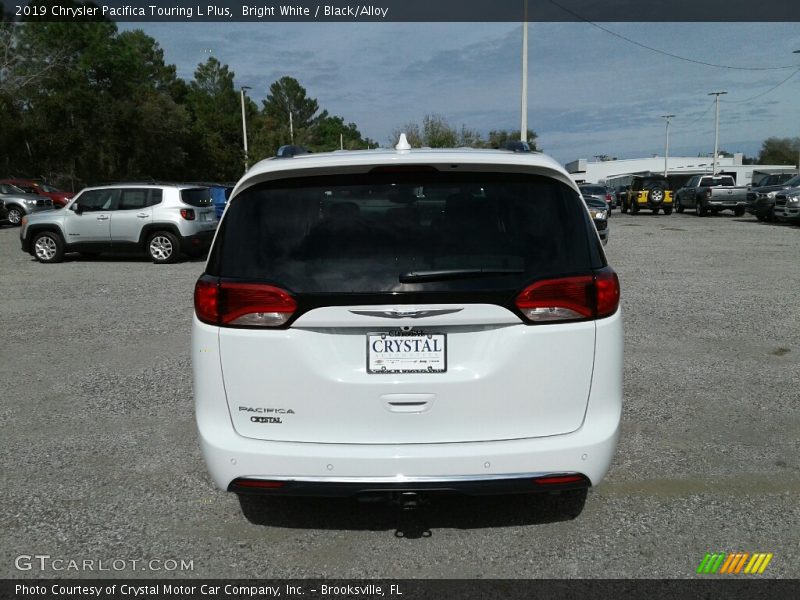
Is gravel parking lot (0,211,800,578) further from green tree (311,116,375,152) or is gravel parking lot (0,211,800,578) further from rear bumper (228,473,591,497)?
green tree (311,116,375,152)

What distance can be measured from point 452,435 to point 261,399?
2.69 ft

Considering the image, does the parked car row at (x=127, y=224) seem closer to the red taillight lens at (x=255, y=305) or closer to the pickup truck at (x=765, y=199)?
the red taillight lens at (x=255, y=305)

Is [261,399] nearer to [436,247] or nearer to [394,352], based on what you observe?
[394,352]

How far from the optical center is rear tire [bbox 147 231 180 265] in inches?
625

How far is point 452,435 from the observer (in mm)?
3010

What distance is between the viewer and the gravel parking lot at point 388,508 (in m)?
3.31

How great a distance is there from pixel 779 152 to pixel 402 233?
131 m

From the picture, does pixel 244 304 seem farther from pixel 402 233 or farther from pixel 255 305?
pixel 402 233

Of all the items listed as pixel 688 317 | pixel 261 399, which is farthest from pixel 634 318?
pixel 261 399

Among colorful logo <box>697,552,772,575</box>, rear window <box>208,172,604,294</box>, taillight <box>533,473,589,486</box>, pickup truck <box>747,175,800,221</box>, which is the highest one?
rear window <box>208,172,604,294</box>

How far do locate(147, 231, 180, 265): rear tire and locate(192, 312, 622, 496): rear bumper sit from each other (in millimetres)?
13481

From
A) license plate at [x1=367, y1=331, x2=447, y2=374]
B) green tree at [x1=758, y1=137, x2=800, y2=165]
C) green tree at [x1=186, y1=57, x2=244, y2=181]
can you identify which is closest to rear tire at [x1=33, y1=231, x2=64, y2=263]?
license plate at [x1=367, y1=331, x2=447, y2=374]

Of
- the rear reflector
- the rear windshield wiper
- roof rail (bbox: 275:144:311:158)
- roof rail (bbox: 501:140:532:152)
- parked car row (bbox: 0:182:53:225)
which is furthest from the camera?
parked car row (bbox: 0:182:53:225)

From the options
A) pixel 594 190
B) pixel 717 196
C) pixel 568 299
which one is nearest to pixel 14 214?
pixel 594 190
